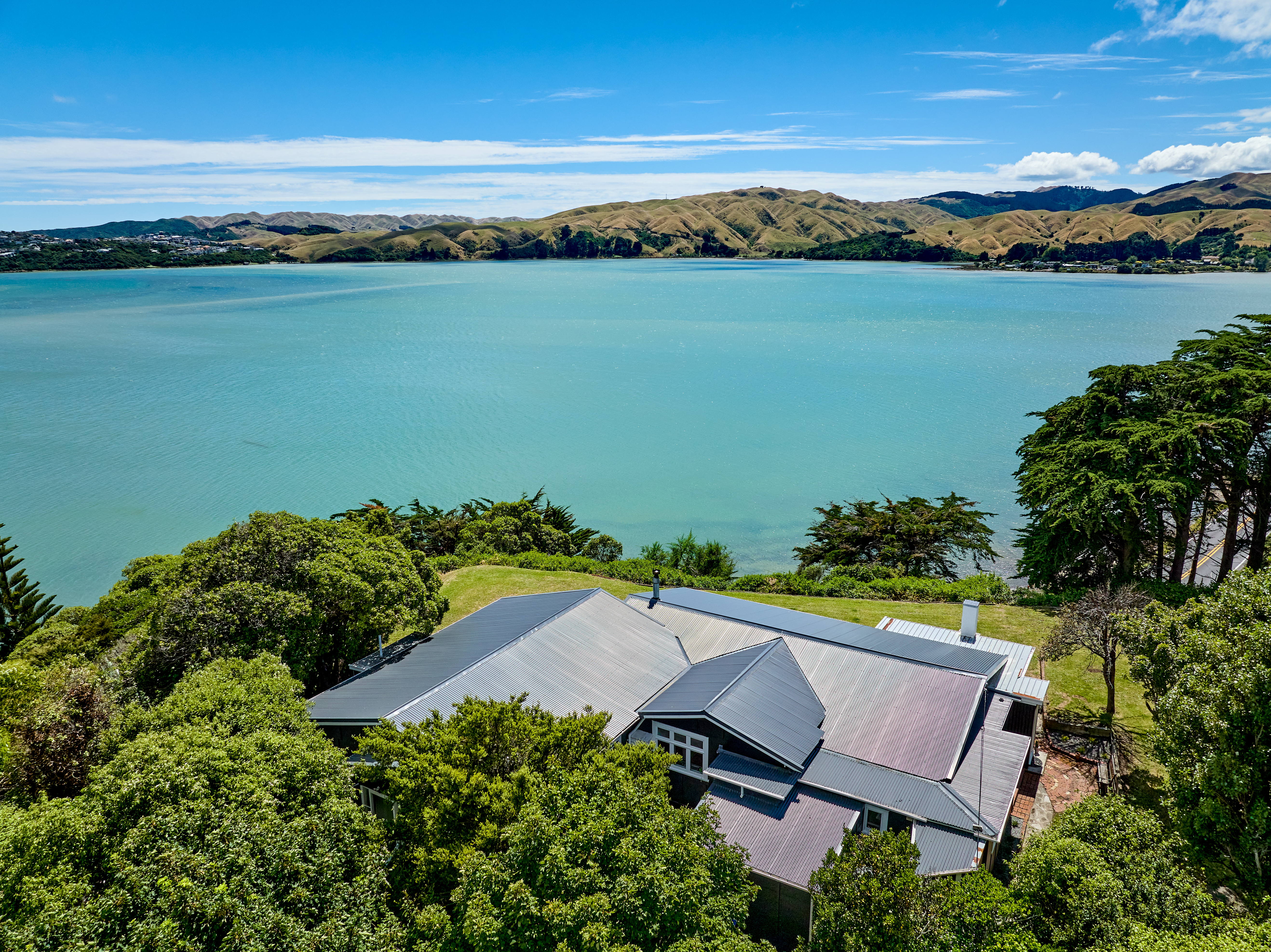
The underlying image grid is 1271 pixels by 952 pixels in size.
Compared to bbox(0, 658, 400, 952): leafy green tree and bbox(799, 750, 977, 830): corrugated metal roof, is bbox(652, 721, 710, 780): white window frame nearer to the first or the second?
bbox(799, 750, 977, 830): corrugated metal roof

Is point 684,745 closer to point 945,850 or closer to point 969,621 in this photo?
point 945,850

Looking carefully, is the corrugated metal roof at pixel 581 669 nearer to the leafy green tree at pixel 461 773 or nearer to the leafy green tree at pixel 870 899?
the leafy green tree at pixel 461 773

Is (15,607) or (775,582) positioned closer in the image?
(15,607)

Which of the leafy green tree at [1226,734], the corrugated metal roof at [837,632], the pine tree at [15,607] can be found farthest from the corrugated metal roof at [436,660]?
the pine tree at [15,607]

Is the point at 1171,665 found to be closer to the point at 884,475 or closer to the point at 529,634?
Answer: the point at 529,634

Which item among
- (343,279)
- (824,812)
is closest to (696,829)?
Result: (824,812)

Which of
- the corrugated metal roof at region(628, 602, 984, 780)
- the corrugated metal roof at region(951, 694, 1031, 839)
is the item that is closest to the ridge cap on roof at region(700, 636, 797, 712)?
the corrugated metal roof at region(628, 602, 984, 780)

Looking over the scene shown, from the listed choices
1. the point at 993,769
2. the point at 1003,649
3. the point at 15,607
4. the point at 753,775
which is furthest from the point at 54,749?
the point at 1003,649
